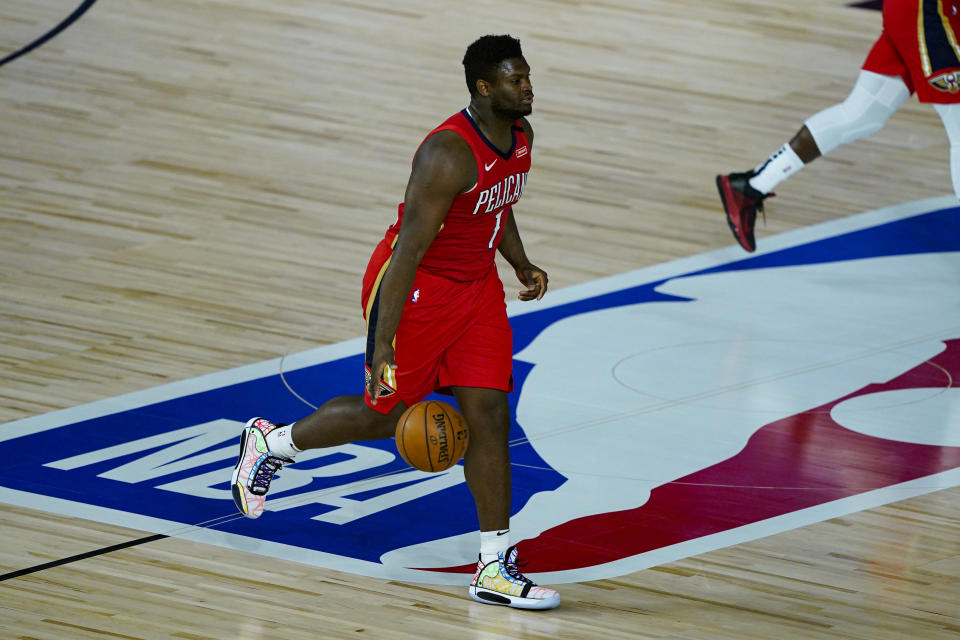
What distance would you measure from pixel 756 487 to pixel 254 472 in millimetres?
1798

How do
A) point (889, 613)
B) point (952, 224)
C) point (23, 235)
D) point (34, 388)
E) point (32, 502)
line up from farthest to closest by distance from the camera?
point (952, 224) < point (23, 235) < point (34, 388) < point (32, 502) < point (889, 613)

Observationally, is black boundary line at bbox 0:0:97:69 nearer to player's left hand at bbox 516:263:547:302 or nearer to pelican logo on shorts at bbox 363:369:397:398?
player's left hand at bbox 516:263:547:302

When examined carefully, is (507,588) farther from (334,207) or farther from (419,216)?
(334,207)

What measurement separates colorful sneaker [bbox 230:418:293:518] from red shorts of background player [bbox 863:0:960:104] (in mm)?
3904

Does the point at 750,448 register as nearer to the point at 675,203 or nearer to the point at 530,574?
the point at 530,574

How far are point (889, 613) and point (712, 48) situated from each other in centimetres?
823

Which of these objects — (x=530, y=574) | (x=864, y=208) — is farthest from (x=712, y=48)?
(x=530, y=574)

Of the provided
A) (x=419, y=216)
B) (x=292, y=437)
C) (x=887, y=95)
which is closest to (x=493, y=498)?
(x=292, y=437)

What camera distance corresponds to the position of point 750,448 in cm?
612

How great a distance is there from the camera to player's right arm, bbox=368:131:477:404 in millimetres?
4578

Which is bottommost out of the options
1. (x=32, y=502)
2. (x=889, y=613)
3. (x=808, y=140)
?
(x=32, y=502)

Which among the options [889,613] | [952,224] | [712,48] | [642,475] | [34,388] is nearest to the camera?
[889,613]

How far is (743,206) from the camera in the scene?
8320mm

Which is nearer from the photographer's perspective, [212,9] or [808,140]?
[808,140]
